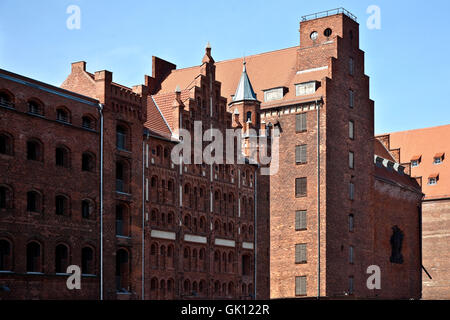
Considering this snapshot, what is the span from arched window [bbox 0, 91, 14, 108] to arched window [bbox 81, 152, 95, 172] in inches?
246

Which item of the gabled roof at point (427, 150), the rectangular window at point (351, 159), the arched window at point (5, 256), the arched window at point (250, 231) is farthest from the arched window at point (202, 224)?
the gabled roof at point (427, 150)

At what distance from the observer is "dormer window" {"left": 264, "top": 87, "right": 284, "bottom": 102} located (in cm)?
7669

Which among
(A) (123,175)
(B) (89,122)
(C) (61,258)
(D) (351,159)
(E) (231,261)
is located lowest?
(E) (231,261)

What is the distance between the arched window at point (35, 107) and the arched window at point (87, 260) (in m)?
8.11

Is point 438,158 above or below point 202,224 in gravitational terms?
above

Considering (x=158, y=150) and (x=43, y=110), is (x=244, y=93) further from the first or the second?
(x=43, y=110)

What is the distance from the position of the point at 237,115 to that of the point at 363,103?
19421 mm

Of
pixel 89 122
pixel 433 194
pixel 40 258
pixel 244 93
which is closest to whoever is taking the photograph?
pixel 40 258

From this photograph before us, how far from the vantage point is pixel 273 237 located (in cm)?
7469

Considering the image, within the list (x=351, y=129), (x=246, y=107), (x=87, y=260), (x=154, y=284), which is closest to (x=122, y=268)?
(x=154, y=284)

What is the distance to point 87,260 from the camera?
4975cm

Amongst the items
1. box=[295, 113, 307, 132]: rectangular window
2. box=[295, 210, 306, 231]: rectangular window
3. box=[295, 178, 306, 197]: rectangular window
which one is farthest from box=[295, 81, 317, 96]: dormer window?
box=[295, 210, 306, 231]: rectangular window

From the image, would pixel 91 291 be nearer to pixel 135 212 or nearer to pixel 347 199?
pixel 135 212

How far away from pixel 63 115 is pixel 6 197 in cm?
637
